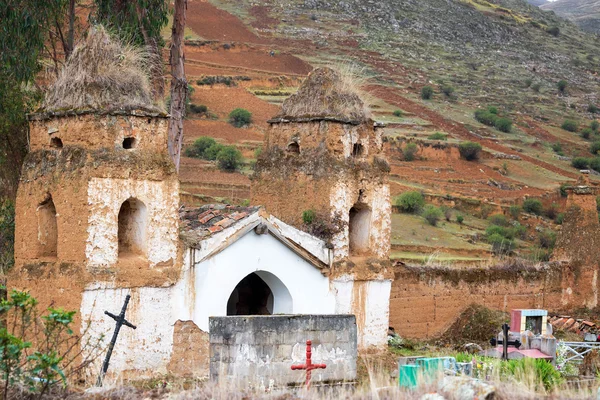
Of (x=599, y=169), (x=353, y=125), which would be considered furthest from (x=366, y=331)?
(x=599, y=169)

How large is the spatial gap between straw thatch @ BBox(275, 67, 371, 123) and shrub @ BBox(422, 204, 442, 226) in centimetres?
2826

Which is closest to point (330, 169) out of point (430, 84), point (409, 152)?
point (409, 152)

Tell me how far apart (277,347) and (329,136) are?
19.8ft

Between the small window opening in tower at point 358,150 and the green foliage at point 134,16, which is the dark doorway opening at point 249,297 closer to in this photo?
the small window opening in tower at point 358,150

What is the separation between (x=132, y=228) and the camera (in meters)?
15.3

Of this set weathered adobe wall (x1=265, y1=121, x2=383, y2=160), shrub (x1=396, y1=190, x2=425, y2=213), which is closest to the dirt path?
shrub (x1=396, y1=190, x2=425, y2=213)

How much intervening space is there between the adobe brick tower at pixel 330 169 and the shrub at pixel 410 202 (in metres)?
28.8

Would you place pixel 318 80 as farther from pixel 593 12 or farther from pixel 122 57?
pixel 593 12

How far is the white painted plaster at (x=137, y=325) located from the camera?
563 inches

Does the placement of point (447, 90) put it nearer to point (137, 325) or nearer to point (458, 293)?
point (458, 293)

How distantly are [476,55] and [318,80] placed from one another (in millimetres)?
68717

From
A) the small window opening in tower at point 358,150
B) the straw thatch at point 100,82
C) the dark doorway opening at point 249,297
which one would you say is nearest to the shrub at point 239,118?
the small window opening in tower at point 358,150

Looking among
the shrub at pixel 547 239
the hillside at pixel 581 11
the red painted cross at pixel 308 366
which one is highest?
the hillside at pixel 581 11

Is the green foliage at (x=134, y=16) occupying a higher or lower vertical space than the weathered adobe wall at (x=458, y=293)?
higher
